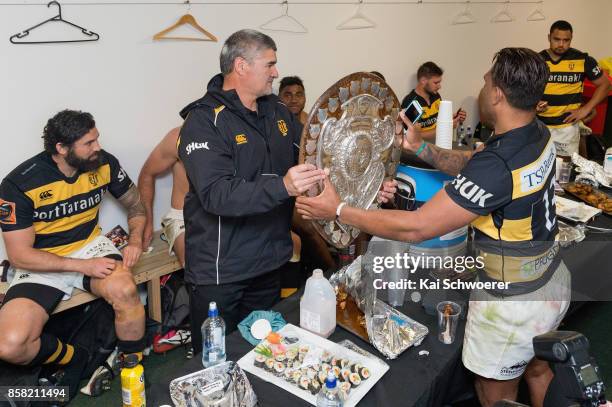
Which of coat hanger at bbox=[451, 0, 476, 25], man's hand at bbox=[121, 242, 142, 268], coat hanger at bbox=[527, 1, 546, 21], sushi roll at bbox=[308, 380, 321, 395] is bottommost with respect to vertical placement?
man's hand at bbox=[121, 242, 142, 268]

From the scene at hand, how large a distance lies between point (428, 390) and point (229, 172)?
971mm

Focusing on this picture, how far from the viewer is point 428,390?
66.2 inches

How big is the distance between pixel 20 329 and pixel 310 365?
5.06 feet

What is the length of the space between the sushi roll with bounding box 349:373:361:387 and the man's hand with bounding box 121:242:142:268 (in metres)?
1.73

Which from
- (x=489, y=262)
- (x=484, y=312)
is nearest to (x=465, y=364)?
(x=484, y=312)

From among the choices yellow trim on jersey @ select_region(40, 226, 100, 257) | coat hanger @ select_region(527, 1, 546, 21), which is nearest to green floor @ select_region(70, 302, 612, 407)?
yellow trim on jersey @ select_region(40, 226, 100, 257)

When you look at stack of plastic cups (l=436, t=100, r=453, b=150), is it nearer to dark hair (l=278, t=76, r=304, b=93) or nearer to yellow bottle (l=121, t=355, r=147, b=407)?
dark hair (l=278, t=76, r=304, b=93)

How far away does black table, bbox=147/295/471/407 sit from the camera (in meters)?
1.60

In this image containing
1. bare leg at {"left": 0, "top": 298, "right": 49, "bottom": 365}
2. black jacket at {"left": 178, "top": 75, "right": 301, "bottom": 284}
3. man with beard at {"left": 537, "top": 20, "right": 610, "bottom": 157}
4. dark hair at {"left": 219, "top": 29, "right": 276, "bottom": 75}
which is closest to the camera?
black jacket at {"left": 178, "top": 75, "right": 301, "bottom": 284}

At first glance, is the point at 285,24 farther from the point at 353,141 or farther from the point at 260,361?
the point at 260,361

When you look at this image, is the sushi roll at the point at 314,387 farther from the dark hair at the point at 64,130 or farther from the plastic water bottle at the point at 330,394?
the dark hair at the point at 64,130

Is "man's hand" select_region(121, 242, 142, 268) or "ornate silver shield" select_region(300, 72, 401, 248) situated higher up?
"ornate silver shield" select_region(300, 72, 401, 248)

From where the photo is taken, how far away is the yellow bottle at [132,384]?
1868 millimetres


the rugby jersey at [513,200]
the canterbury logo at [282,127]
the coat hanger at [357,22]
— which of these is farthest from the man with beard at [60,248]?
the coat hanger at [357,22]
